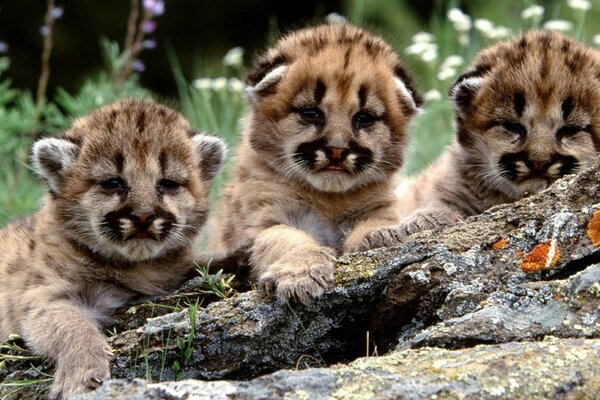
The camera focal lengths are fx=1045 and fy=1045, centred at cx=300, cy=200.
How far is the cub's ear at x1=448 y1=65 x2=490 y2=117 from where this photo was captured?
20.4ft

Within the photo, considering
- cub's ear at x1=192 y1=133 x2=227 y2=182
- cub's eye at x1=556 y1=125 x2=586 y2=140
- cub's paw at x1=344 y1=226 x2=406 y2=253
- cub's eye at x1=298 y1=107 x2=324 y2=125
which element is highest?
cub's eye at x1=298 y1=107 x2=324 y2=125

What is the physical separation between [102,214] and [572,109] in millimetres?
2694

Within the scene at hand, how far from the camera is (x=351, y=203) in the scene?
620cm

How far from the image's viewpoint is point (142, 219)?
219 inches

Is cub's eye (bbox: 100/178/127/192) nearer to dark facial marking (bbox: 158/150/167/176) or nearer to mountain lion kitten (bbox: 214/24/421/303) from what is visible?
dark facial marking (bbox: 158/150/167/176)

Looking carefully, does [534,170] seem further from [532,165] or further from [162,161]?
[162,161]

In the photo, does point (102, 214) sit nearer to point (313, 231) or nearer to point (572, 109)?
point (313, 231)

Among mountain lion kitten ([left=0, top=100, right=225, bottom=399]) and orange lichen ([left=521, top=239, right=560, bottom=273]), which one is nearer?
orange lichen ([left=521, top=239, right=560, bottom=273])

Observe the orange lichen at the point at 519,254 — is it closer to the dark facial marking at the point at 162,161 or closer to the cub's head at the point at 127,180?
the cub's head at the point at 127,180

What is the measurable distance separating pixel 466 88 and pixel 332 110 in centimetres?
84

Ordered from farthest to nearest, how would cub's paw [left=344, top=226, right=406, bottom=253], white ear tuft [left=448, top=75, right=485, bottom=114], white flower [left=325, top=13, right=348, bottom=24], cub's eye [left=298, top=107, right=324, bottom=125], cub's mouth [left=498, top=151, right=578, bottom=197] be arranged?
white flower [left=325, top=13, right=348, bottom=24] < white ear tuft [left=448, top=75, right=485, bottom=114] < cub's eye [left=298, top=107, right=324, bottom=125] < cub's mouth [left=498, top=151, right=578, bottom=197] < cub's paw [left=344, top=226, right=406, bottom=253]

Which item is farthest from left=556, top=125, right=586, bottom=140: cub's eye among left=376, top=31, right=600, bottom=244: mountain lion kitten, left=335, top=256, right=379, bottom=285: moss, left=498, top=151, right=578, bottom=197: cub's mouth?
left=335, top=256, right=379, bottom=285: moss

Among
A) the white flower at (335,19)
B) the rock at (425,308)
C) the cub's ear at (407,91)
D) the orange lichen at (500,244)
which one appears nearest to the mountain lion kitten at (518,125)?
the cub's ear at (407,91)

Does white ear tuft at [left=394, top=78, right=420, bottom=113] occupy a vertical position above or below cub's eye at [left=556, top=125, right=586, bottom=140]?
above
